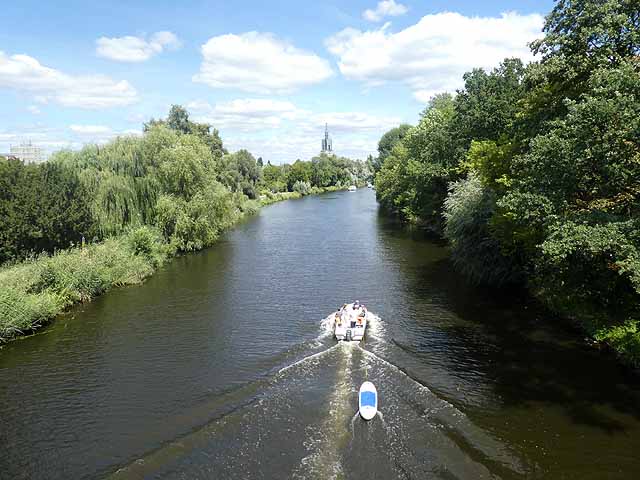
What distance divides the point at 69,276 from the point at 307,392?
18.1m

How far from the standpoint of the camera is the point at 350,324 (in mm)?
23094

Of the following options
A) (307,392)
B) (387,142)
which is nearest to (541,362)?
(307,392)

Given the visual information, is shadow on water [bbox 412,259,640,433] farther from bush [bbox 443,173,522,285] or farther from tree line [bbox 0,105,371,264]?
tree line [bbox 0,105,371,264]

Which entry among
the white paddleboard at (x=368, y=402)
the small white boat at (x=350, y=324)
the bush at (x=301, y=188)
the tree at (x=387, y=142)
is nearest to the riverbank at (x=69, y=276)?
the small white boat at (x=350, y=324)

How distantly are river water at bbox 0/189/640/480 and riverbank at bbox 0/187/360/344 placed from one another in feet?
3.00

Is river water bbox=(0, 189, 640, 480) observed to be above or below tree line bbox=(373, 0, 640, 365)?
below

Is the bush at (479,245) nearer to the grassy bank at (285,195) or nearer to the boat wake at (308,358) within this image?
the boat wake at (308,358)

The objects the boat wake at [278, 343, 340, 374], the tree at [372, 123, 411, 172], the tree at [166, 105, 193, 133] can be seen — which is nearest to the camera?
the boat wake at [278, 343, 340, 374]

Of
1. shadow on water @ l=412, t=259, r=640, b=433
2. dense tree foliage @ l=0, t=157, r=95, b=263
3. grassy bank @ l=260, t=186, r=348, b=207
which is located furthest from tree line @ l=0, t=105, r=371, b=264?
grassy bank @ l=260, t=186, r=348, b=207

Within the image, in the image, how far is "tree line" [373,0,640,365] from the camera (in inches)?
631

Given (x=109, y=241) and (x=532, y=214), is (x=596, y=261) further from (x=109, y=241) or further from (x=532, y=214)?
(x=109, y=241)

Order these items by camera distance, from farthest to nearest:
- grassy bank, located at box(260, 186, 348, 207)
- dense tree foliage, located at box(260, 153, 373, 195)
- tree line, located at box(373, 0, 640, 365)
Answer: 1. dense tree foliage, located at box(260, 153, 373, 195)
2. grassy bank, located at box(260, 186, 348, 207)
3. tree line, located at box(373, 0, 640, 365)

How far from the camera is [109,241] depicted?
3606 cm

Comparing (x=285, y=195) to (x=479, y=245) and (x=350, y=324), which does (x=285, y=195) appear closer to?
(x=479, y=245)
